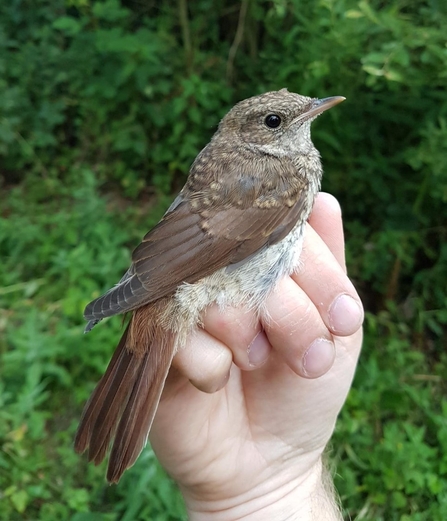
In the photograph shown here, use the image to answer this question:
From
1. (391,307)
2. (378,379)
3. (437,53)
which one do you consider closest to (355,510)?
(378,379)

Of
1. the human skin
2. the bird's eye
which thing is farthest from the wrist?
the bird's eye

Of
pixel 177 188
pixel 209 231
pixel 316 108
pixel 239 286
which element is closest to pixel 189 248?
pixel 209 231

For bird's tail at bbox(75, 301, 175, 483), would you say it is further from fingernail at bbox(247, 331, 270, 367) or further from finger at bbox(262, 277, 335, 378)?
finger at bbox(262, 277, 335, 378)

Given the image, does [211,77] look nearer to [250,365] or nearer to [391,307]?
[391,307]

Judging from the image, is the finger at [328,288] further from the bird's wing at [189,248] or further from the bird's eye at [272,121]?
the bird's eye at [272,121]

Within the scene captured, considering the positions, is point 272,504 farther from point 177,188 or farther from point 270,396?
point 177,188
